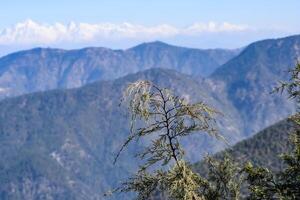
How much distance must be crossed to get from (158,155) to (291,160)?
6.80 m

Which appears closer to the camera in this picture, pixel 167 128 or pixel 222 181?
pixel 167 128

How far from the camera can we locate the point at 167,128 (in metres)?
18.5

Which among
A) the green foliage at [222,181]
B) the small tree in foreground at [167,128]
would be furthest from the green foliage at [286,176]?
the small tree in foreground at [167,128]

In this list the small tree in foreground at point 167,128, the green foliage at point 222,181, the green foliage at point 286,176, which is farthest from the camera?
the green foliage at point 286,176

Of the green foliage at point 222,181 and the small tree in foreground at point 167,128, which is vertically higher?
the small tree in foreground at point 167,128

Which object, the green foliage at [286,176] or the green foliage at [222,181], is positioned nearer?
the green foliage at [222,181]

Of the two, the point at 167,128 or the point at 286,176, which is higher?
the point at 167,128

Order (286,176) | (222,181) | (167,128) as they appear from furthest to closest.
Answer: (286,176)
(222,181)
(167,128)

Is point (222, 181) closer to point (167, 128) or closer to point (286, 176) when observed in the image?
point (286, 176)

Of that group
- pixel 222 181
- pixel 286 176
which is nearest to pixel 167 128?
pixel 222 181

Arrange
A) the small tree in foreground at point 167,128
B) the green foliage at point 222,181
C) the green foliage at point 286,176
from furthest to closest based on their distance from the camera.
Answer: the green foliage at point 286,176 < the green foliage at point 222,181 < the small tree in foreground at point 167,128

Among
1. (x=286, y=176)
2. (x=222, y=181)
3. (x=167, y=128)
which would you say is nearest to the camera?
(x=167, y=128)

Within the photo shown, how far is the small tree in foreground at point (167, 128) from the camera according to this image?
57.9 feet

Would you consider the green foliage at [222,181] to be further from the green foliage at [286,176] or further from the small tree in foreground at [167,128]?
the small tree in foreground at [167,128]
